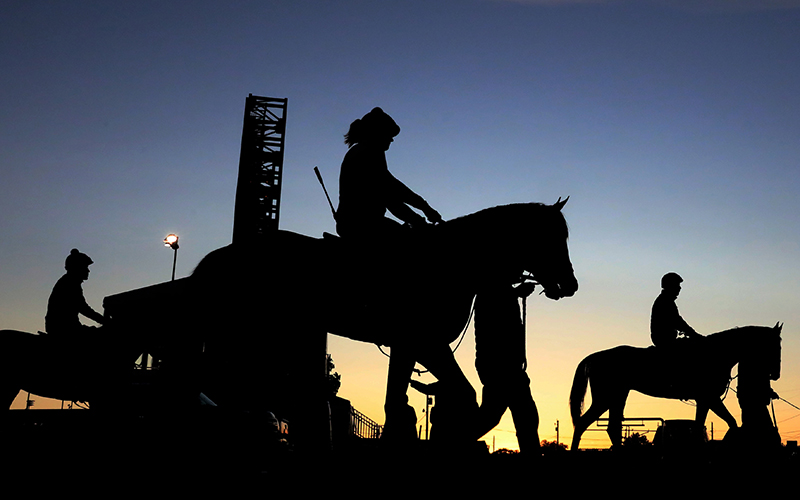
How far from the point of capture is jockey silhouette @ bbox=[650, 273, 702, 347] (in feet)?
46.9

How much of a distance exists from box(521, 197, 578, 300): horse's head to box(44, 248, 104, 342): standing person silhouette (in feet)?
18.0

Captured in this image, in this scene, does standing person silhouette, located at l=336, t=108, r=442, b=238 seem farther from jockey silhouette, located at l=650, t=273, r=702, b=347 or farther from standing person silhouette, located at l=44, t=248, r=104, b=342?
jockey silhouette, located at l=650, t=273, r=702, b=347

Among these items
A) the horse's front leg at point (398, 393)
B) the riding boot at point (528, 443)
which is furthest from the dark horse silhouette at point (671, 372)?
the horse's front leg at point (398, 393)

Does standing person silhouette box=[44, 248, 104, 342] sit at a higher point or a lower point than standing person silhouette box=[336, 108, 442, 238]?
lower

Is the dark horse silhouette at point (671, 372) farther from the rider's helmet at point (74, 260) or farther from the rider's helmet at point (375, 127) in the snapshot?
the rider's helmet at point (74, 260)

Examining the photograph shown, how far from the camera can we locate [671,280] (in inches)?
566

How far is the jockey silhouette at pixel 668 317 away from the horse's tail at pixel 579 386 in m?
1.51

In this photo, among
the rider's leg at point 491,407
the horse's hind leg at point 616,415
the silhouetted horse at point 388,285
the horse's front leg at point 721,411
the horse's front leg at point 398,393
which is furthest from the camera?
the horse's hind leg at point 616,415

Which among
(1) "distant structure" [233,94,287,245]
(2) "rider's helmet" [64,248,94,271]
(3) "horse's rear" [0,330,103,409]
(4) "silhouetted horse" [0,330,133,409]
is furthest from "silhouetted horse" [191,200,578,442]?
(1) "distant structure" [233,94,287,245]

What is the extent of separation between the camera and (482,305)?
752 centimetres

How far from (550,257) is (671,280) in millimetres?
7821

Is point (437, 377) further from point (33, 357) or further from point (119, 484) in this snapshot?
point (33, 357)

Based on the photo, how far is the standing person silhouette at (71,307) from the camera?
30.5 feet

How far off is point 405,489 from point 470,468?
4.05 ft
